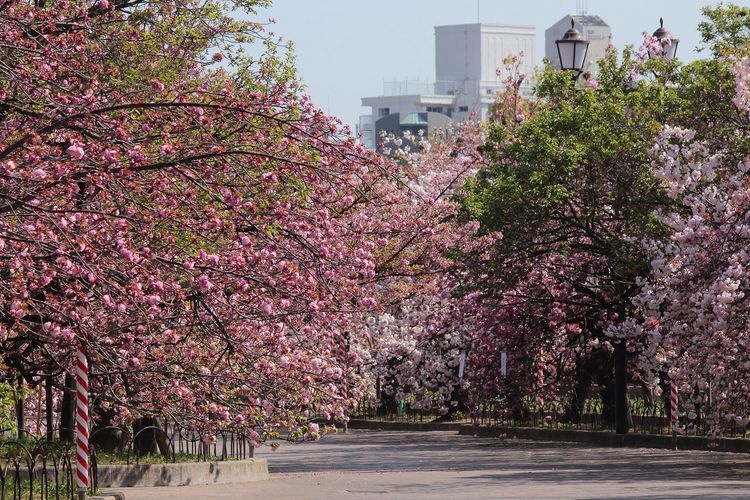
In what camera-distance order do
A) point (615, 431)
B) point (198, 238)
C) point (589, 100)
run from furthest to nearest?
1. point (615, 431)
2. point (589, 100)
3. point (198, 238)

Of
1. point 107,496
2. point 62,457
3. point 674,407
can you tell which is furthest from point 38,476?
point 674,407

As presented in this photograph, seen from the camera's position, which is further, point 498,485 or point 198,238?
point 498,485

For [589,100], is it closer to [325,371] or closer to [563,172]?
[563,172]

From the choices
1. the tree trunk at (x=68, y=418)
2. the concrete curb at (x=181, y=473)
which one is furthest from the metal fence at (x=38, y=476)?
the tree trunk at (x=68, y=418)

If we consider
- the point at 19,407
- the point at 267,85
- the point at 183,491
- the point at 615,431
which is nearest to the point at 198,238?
the point at 183,491

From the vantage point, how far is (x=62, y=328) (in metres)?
13.7

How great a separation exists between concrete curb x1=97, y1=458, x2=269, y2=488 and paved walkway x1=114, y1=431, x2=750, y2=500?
280 millimetres

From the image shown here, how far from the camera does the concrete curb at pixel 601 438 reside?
27.0 m

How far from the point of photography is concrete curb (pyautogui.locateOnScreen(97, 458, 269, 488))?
19625mm

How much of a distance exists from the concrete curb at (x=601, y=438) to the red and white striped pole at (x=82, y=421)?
13.6 m

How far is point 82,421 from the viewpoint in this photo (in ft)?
51.4

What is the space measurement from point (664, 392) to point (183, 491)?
15067mm

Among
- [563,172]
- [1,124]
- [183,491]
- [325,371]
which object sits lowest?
[183,491]

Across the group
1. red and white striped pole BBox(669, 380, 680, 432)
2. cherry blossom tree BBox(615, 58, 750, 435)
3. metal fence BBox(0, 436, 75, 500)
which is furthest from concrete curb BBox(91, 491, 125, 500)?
red and white striped pole BBox(669, 380, 680, 432)
